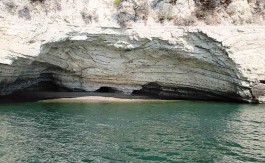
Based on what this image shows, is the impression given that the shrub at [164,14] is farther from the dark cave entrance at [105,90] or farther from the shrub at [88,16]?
the dark cave entrance at [105,90]

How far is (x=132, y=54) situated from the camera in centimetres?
2353

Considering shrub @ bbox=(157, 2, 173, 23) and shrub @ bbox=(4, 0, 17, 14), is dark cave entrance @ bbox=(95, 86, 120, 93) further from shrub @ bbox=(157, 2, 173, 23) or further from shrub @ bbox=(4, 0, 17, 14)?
shrub @ bbox=(4, 0, 17, 14)

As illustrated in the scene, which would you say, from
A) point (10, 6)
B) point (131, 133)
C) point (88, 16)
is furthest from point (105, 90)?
point (131, 133)

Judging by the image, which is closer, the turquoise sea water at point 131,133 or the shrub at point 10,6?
the turquoise sea water at point 131,133

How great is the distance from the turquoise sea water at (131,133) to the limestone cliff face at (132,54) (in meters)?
2.52

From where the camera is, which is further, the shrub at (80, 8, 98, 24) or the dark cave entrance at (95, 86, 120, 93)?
the dark cave entrance at (95, 86, 120, 93)

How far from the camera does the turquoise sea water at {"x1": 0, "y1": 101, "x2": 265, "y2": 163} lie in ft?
37.3

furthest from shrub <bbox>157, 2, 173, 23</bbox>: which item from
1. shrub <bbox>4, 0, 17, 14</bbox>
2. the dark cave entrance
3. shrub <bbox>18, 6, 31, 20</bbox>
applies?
shrub <bbox>4, 0, 17, 14</bbox>

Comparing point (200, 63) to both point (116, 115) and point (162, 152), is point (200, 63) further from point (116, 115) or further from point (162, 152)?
point (162, 152)

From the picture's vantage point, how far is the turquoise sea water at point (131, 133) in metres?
11.4

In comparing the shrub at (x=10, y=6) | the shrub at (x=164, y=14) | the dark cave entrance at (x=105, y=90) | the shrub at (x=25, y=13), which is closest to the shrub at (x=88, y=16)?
the shrub at (x=25, y=13)

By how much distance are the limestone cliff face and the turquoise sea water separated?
252 centimetres

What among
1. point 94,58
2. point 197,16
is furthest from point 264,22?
point 94,58

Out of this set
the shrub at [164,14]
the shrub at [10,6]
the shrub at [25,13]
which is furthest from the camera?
the shrub at [164,14]
